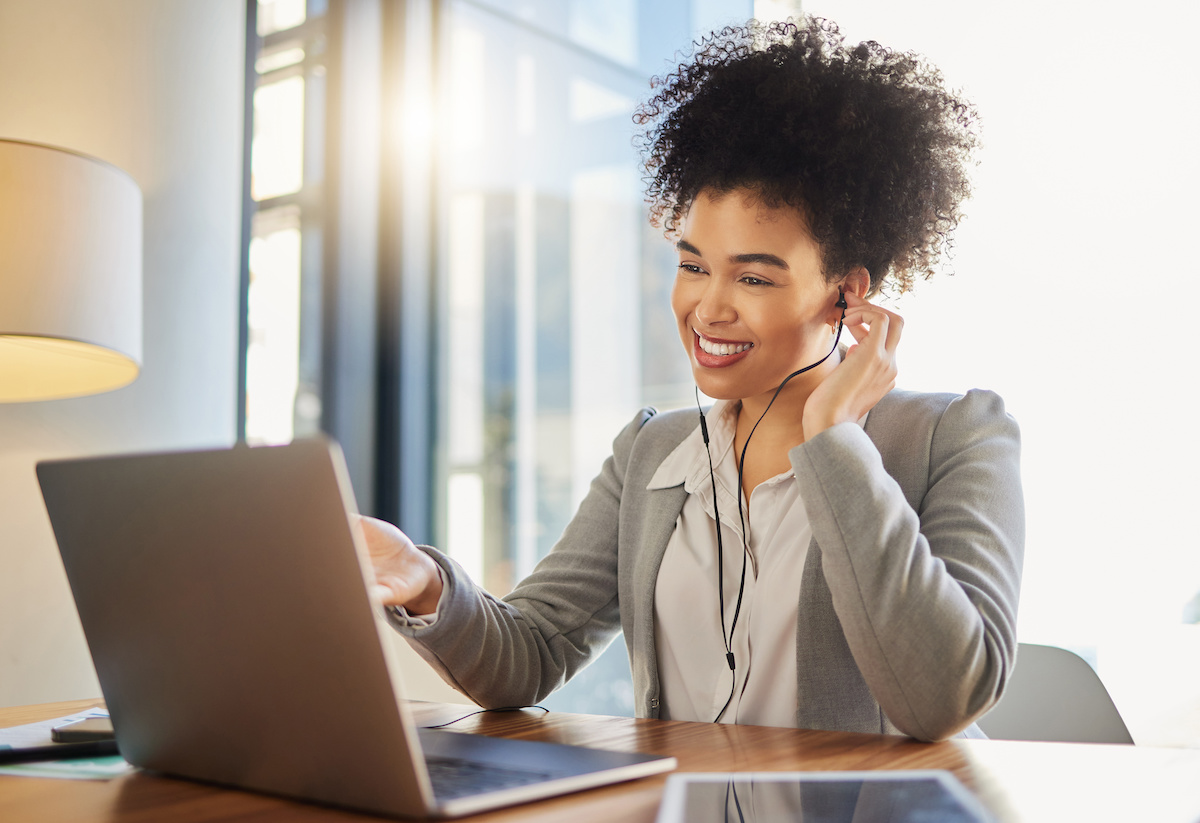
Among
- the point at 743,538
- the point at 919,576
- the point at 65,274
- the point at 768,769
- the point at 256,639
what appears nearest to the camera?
the point at 256,639

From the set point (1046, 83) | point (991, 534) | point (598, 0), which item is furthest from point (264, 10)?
point (991, 534)

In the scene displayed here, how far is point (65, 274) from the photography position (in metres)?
1.52

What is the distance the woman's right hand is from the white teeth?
49cm

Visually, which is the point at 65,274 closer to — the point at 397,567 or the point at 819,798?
the point at 397,567

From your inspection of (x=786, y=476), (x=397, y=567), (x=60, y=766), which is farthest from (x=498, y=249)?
(x=60, y=766)

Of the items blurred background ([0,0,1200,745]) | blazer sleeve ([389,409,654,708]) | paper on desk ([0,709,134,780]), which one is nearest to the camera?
paper on desk ([0,709,134,780])

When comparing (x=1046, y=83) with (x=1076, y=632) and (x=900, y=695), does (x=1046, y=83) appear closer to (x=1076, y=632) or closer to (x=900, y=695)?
(x=1076, y=632)

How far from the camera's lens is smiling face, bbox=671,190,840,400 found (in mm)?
1214

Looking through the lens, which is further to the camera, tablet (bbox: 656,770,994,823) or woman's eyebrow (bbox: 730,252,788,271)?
woman's eyebrow (bbox: 730,252,788,271)

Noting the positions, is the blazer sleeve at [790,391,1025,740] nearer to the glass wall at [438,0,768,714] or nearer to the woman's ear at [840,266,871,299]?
the woman's ear at [840,266,871,299]

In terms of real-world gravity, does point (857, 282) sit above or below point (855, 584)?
above

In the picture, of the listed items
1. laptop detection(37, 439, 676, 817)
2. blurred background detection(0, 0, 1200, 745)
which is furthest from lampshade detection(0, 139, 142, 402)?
laptop detection(37, 439, 676, 817)

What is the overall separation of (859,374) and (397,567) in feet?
1.90

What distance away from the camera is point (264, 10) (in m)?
2.61
